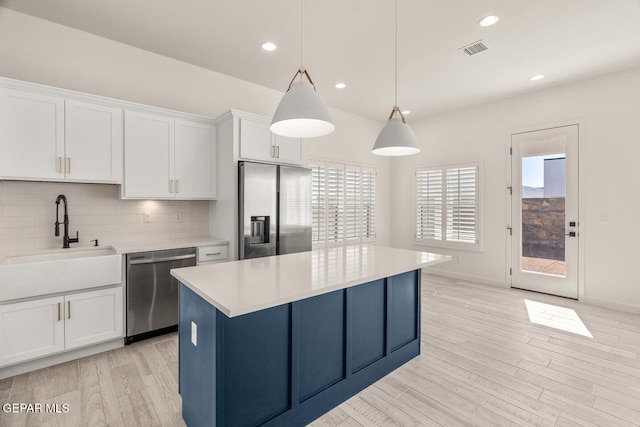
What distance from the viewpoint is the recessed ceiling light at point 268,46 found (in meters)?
3.31

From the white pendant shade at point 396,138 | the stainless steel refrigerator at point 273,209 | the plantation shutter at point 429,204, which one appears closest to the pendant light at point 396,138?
the white pendant shade at point 396,138

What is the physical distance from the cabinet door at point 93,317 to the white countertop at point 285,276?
134 centimetres

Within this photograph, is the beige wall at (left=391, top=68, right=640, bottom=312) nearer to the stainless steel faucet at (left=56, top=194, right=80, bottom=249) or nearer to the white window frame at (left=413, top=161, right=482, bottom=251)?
the white window frame at (left=413, top=161, right=482, bottom=251)

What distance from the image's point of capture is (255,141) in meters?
3.71

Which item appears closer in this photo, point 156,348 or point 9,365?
point 9,365

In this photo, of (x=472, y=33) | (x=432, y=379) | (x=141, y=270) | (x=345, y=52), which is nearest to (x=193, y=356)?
(x=141, y=270)

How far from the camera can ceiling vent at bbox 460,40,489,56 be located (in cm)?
331

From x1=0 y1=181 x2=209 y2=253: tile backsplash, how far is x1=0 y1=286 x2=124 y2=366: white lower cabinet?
714mm

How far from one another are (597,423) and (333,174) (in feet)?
14.2

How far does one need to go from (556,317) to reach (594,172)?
2099mm

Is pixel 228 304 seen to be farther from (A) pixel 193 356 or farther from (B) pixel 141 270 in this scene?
(B) pixel 141 270

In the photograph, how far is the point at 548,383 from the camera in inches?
93.4

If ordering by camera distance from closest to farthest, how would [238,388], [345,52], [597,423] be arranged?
[238,388]
[597,423]
[345,52]

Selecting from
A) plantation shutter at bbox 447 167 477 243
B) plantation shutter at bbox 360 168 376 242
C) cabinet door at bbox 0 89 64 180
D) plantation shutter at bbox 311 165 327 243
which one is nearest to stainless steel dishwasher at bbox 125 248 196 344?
cabinet door at bbox 0 89 64 180
